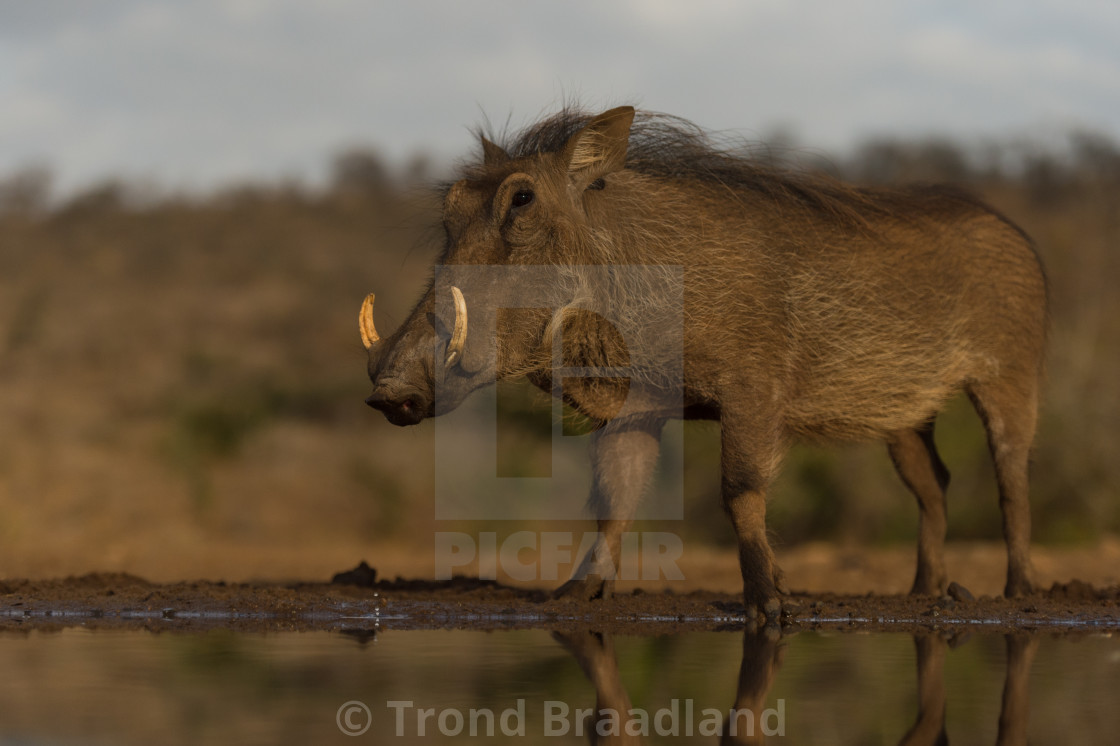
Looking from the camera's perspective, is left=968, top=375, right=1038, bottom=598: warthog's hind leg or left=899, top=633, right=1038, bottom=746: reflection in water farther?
left=968, top=375, right=1038, bottom=598: warthog's hind leg

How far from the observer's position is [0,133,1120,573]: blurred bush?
1230cm

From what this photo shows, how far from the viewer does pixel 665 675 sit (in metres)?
4.09

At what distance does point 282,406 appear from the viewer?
15141 millimetres

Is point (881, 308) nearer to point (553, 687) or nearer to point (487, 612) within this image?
point (487, 612)

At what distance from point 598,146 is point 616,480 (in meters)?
1.50

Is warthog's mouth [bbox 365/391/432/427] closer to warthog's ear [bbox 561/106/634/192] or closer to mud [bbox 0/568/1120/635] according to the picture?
mud [bbox 0/568/1120/635]

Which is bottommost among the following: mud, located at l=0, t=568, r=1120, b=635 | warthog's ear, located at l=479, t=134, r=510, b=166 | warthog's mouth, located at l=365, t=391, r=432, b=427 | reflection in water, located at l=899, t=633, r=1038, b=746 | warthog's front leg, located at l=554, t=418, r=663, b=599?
mud, located at l=0, t=568, r=1120, b=635

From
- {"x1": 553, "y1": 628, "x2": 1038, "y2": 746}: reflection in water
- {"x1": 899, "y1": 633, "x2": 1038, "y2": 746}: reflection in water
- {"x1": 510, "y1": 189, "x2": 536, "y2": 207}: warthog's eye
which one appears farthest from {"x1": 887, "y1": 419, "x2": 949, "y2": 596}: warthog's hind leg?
{"x1": 510, "y1": 189, "x2": 536, "y2": 207}: warthog's eye

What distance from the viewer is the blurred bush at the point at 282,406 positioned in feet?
40.4

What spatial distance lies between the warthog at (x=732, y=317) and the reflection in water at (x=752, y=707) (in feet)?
3.59

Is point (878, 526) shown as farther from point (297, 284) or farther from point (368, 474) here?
point (297, 284)

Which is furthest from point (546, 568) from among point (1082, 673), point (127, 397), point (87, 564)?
point (1082, 673)

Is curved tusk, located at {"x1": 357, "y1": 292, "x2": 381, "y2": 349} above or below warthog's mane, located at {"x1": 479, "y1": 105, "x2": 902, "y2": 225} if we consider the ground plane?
below

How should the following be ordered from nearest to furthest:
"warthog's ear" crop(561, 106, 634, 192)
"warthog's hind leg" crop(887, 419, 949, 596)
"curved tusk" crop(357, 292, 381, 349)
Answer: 1. "curved tusk" crop(357, 292, 381, 349)
2. "warthog's ear" crop(561, 106, 634, 192)
3. "warthog's hind leg" crop(887, 419, 949, 596)
